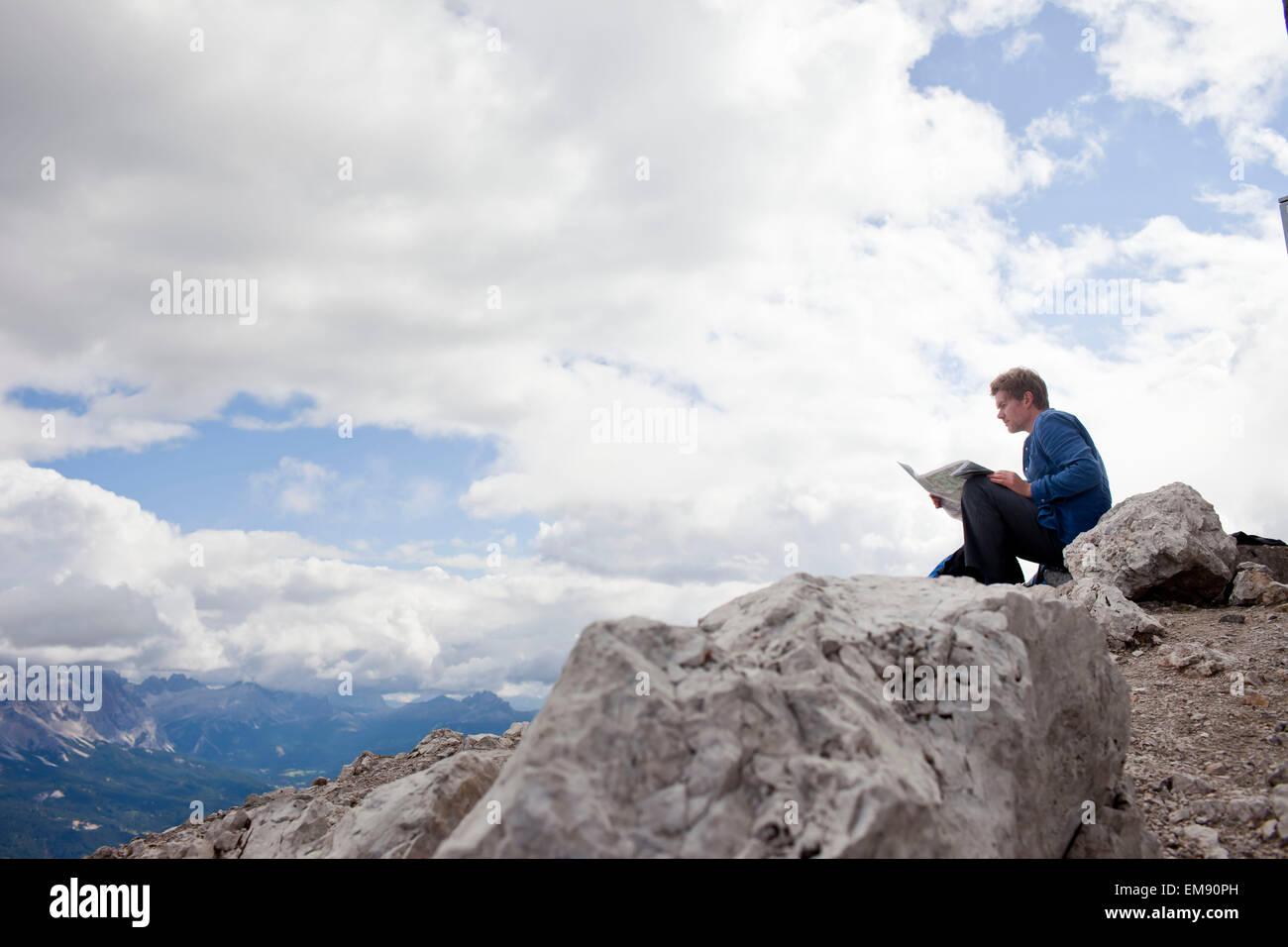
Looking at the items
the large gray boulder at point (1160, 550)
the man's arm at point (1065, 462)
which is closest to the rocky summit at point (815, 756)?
the large gray boulder at point (1160, 550)

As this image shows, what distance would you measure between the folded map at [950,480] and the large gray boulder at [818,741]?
526cm

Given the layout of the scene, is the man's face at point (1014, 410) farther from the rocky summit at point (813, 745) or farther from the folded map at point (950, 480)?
the rocky summit at point (813, 745)

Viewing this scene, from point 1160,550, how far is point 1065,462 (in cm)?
156

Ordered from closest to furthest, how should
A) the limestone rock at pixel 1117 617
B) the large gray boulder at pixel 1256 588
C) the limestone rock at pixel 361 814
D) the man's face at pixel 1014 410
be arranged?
the limestone rock at pixel 361 814, the limestone rock at pixel 1117 617, the large gray boulder at pixel 1256 588, the man's face at pixel 1014 410

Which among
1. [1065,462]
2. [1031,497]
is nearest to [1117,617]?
[1031,497]

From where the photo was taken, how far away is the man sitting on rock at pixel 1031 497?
9586mm

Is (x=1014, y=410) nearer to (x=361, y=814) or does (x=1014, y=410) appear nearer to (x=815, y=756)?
(x=815, y=756)

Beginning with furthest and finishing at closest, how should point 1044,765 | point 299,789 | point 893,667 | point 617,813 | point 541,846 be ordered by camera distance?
point 299,789 → point 1044,765 → point 893,667 → point 617,813 → point 541,846

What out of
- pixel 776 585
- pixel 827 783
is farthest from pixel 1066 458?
pixel 827 783
